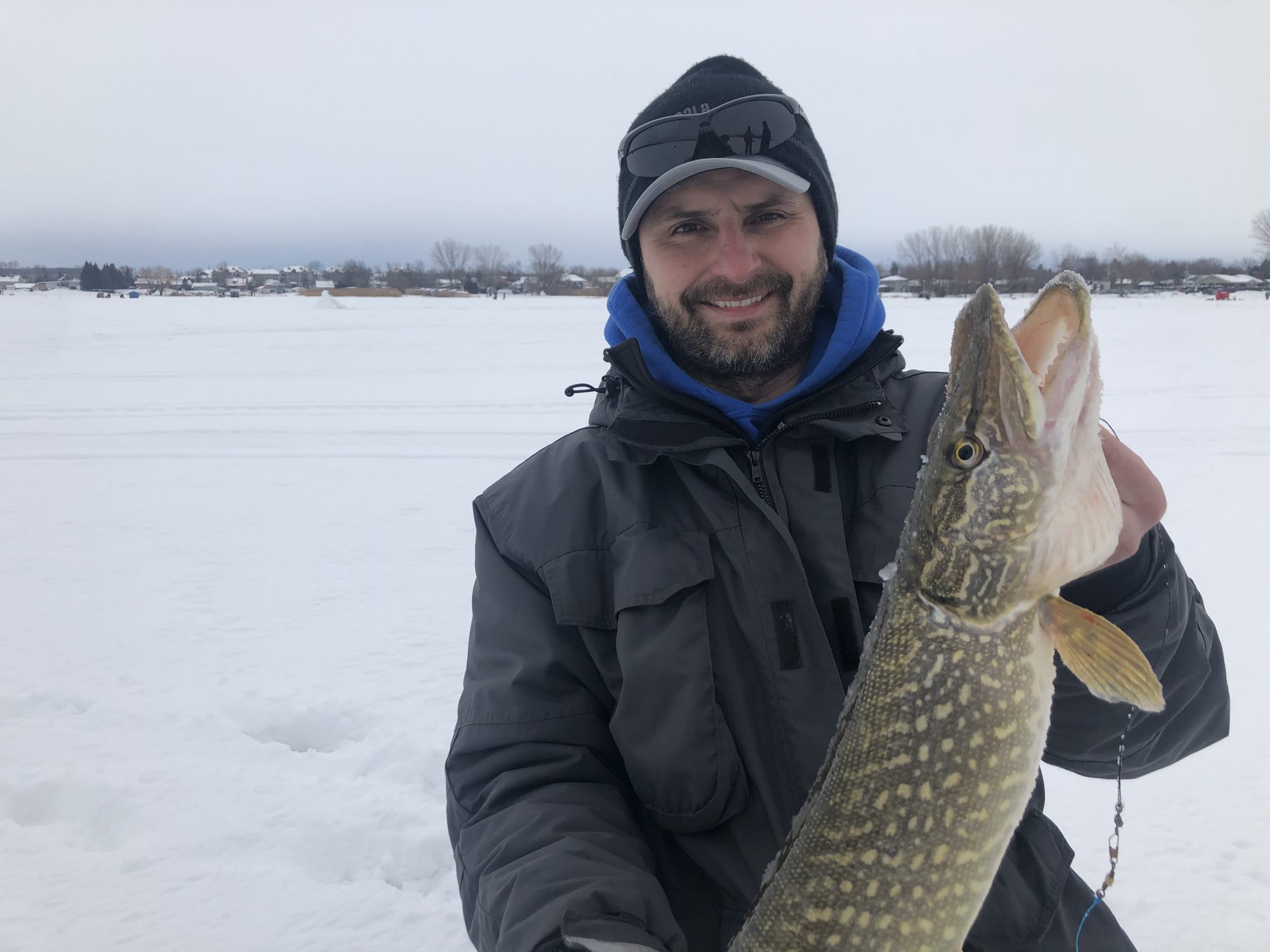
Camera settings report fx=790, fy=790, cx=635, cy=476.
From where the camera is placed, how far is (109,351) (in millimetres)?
18859

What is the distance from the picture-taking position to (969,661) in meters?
1.48

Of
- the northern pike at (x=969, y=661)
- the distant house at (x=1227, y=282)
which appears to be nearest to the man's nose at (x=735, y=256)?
the northern pike at (x=969, y=661)

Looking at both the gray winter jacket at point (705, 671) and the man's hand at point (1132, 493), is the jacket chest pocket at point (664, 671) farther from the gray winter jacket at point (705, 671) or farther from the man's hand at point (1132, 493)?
the man's hand at point (1132, 493)

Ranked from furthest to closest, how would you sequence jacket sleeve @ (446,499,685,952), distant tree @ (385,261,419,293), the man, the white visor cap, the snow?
distant tree @ (385,261,419,293)
the snow
the white visor cap
the man
jacket sleeve @ (446,499,685,952)

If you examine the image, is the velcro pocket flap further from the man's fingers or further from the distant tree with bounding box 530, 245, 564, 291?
the distant tree with bounding box 530, 245, 564, 291

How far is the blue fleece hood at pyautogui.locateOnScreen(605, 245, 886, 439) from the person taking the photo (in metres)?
2.15

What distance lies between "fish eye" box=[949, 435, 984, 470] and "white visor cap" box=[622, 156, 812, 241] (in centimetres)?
117

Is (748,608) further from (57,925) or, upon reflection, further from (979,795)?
(57,925)

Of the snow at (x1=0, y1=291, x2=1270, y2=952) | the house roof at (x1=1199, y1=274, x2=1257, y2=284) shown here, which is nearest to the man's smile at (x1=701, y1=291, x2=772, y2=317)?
the snow at (x1=0, y1=291, x2=1270, y2=952)

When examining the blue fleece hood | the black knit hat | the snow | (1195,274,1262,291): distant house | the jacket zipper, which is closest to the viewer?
the jacket zipper

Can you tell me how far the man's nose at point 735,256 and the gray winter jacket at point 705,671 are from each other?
0.46 m

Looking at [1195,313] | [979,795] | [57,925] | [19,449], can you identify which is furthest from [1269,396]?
[1195,313]

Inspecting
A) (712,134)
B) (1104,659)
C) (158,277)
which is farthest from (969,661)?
(158,277)

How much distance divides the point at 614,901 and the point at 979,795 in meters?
0.74
